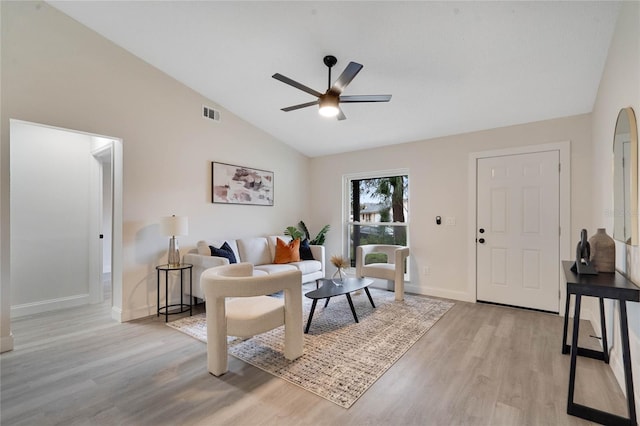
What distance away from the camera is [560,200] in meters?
3.57

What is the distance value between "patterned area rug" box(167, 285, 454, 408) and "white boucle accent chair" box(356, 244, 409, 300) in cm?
28

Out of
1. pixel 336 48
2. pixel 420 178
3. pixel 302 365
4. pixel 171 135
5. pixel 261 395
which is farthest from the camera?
pixel 420 178

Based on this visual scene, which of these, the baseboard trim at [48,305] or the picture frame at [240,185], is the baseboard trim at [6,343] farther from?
the picture frame at [240,185]

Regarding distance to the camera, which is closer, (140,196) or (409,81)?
(409,81)

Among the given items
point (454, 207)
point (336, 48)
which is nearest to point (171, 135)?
point (336, 48)

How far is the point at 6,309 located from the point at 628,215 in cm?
483

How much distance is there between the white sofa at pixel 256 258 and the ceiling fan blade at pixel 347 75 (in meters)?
2.24

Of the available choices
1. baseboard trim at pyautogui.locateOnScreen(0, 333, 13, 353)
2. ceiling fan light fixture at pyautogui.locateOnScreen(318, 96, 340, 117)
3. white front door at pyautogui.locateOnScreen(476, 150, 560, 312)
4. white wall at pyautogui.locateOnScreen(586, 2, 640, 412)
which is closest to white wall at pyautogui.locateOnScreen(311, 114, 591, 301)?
white front door at pyautogui.locateOnScreen(476, 150, 560, 312)

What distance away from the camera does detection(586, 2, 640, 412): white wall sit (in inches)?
71.2

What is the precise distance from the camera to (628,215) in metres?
1.90

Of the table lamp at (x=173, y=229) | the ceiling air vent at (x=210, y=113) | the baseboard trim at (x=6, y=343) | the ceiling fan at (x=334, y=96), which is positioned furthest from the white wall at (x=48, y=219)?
the ceiling fan at (x=334, y=96)

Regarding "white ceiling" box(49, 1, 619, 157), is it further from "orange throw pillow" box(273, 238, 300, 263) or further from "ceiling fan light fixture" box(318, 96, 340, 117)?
"orange throw pillow" box(273, 238, 300, 263)

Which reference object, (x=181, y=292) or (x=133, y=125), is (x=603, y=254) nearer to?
(x=181, y=292)

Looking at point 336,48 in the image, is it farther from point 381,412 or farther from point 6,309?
point 6,309
